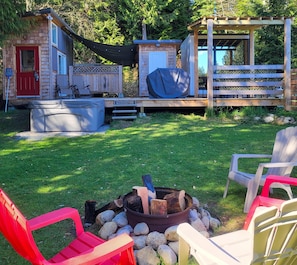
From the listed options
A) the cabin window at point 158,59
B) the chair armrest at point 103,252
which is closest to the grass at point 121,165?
the chair armrest at point 103,252

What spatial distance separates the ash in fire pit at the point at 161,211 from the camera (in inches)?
117

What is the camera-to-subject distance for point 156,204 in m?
3.07

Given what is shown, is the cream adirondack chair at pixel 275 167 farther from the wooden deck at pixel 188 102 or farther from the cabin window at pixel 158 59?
the cabin window at pixel 158 59

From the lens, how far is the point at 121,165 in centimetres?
553

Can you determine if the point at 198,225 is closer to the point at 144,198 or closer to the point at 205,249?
the point at 144,198

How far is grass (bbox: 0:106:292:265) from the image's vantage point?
3.92 m

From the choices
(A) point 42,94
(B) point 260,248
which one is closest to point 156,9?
(A) point 42,94

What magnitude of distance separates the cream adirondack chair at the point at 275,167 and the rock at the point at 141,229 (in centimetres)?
120

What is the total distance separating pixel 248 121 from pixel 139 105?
302cm

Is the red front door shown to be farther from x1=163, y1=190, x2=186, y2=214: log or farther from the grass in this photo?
x1=163, y1=190, x2=186, y2=214: log

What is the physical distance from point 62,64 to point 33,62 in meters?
2.08

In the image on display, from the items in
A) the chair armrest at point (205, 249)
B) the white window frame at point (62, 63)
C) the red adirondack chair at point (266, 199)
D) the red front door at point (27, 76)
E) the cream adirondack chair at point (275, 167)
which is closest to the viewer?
the chair armrest at point (205, 249)

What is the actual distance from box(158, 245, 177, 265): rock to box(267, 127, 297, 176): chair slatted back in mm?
1732

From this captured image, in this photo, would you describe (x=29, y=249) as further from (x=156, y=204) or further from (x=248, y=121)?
(x=248, y=121)
